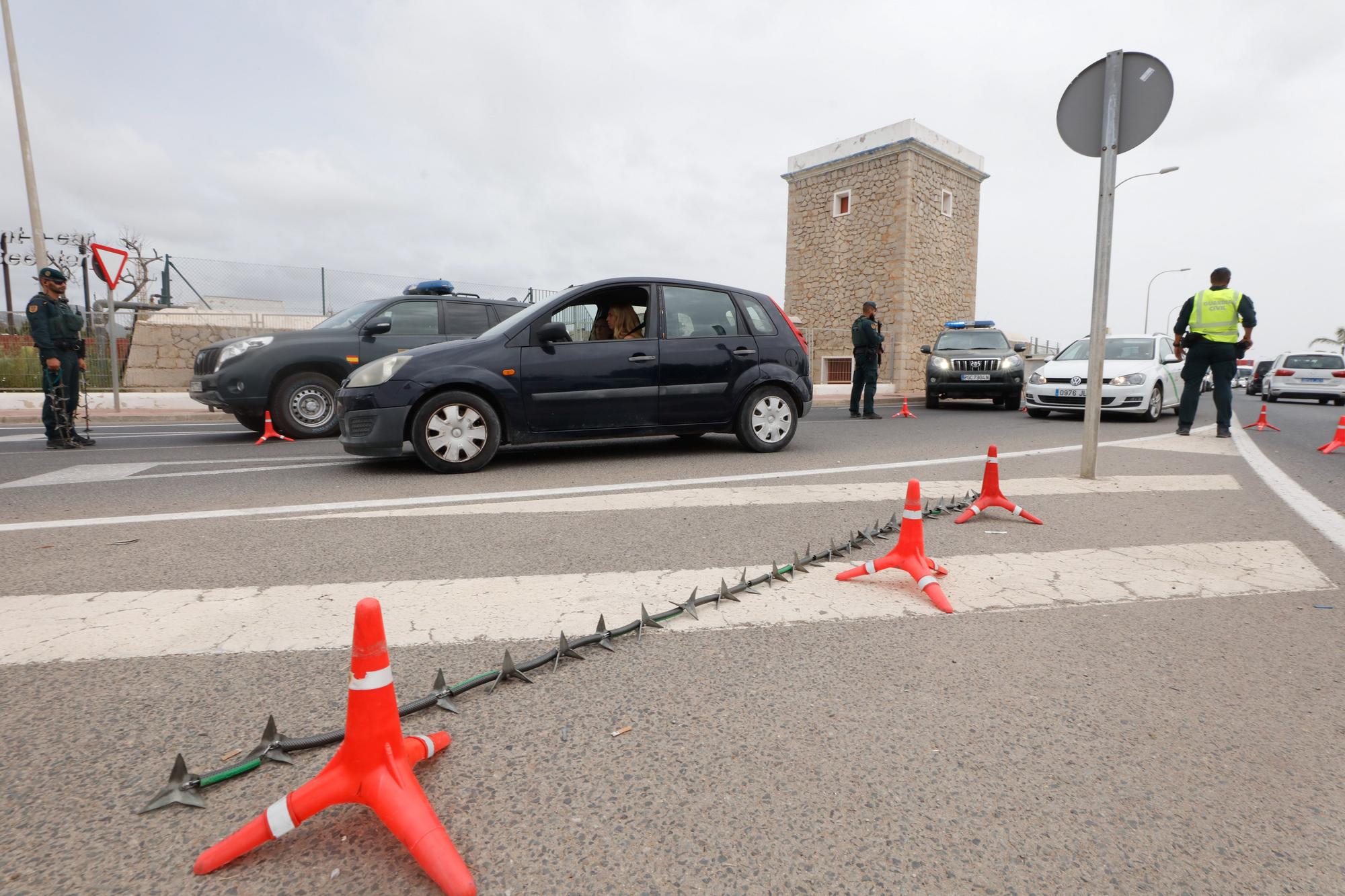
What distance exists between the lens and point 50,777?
171 cm

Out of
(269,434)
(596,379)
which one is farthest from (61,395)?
(596,379)

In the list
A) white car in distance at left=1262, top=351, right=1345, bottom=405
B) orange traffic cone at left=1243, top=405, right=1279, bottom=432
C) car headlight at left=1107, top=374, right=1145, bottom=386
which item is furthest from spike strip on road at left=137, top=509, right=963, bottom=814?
white car in distance at left=1262, top=351, right=1345, bottom=405

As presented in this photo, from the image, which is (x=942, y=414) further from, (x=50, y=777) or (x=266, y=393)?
(x=50, y=777)

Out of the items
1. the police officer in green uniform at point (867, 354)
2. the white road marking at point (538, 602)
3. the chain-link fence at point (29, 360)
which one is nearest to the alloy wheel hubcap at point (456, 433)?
the white road marking at point (538, 602)

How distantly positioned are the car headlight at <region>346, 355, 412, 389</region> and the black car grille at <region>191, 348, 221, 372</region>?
3.71 m

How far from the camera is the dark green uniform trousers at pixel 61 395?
772cm

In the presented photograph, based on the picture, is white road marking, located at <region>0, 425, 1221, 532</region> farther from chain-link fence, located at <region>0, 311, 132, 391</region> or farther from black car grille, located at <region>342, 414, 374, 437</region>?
chain-link fence, located at <region>0, 311, 132, 391</region>

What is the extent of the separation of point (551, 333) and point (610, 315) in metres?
0.69

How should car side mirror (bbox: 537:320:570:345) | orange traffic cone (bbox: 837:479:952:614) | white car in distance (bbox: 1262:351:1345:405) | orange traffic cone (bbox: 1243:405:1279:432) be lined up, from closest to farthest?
orange traffic cone (bbox: 837:479:952:614)
car side mirror (bbox: 537:320:570:345)
orange traffic cone (bbox: 1243:405:1279:432)
white car in distance (bbox: 1262:351:1345:405)

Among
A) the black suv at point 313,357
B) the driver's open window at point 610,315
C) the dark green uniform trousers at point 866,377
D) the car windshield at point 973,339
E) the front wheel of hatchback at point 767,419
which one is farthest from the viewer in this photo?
the car windshield at point 973,339

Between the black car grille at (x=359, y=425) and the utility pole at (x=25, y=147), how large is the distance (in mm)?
12779

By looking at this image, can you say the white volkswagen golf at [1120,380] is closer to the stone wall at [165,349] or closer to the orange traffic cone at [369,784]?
the orange traffic cone at [369,784]

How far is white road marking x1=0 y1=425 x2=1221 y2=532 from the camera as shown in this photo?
14.2ft

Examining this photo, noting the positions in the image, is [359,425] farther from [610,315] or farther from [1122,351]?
[1122,351]
